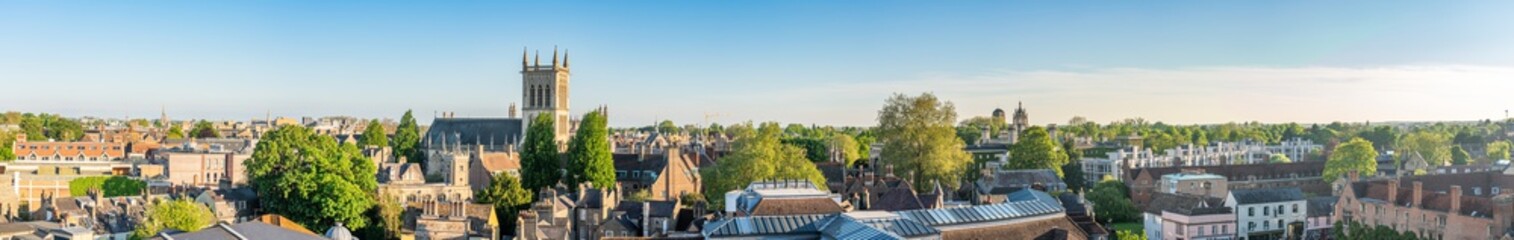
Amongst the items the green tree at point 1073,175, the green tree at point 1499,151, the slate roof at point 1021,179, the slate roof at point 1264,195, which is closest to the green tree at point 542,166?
the slate roof at point 1021,179

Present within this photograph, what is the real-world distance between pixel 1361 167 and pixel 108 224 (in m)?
60.0

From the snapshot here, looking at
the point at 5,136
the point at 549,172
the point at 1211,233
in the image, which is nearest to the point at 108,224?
the point at 549,172

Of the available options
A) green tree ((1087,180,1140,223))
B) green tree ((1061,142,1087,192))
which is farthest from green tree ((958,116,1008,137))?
green tree ((1087,180,1140,223))

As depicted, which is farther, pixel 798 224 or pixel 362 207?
pixel 362 207

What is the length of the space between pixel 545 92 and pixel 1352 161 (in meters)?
49.6

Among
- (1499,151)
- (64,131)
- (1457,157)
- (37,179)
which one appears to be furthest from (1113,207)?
(64,131)

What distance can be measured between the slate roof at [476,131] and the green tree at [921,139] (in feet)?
97.6

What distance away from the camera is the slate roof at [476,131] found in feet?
277

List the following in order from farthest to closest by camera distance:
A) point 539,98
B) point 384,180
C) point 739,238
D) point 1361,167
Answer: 1. point 539,98
2. point 1361,167
3. point 384,180
4. point 739,238

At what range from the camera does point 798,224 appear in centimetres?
2870

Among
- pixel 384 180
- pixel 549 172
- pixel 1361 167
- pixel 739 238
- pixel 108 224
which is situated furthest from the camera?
pixel 1361 167

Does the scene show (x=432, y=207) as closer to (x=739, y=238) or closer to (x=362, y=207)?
(x=362, y=207)

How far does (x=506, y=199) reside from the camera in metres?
45.4

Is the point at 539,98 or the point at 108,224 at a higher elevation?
the point at 539,98
